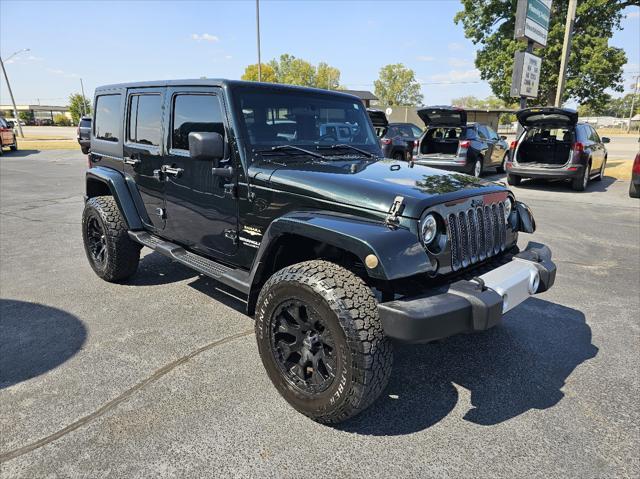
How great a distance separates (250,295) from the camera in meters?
2.91

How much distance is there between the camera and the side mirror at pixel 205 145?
281 cm

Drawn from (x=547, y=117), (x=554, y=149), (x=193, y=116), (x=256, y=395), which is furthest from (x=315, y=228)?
(x=554, y=149)

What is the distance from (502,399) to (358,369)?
3.62ft

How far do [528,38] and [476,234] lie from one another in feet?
43.1

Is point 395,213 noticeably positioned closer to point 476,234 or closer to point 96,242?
point 476,234

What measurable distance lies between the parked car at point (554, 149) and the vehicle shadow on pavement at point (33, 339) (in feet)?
31.5

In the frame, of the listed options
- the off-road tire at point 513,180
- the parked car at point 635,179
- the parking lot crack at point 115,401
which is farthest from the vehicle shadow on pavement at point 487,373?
the off-road tire at point 513,180

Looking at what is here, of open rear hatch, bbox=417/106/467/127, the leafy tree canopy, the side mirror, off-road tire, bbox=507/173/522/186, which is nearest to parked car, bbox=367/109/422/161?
open rear hatch, bbox=417/106/467/127

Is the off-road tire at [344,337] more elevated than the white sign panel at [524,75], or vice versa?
the white sign panel at [524,75]

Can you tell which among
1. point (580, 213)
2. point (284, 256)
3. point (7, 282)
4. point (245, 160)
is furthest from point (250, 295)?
point (580, 213)

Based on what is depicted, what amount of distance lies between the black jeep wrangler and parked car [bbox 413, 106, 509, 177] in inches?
321

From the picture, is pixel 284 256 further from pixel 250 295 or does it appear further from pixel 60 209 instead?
pixel 60 209

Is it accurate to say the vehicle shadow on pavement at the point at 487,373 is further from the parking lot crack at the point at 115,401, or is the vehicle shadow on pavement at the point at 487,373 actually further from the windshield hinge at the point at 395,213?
the parking lot crack at the point at 115,401

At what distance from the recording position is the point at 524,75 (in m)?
13.5
